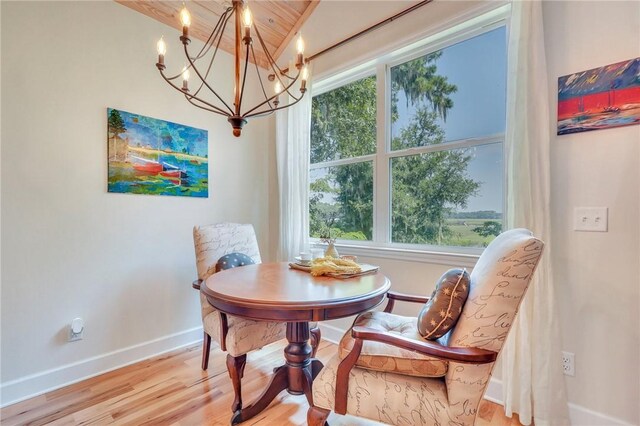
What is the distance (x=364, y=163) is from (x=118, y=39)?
217 cm

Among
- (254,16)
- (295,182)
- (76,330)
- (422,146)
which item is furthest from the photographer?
(295,182)

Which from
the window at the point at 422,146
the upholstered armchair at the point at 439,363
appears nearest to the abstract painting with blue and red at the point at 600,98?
the window at the point at 422,146

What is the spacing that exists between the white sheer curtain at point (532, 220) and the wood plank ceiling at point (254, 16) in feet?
6.33

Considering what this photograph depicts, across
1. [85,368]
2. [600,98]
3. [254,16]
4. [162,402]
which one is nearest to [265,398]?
[162,402]

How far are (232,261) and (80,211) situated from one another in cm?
113

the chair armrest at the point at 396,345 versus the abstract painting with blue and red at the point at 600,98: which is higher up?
the abstract painting with blue and red at the point at 600,98

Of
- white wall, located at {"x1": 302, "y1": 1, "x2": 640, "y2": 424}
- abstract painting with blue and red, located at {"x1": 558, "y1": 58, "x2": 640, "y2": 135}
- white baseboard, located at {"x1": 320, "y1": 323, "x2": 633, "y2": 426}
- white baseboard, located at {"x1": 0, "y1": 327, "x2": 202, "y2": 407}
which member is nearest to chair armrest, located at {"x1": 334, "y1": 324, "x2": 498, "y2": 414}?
white wall, located at {"x1": 302, "y1": 1, "x2": 640, "y2": 424}

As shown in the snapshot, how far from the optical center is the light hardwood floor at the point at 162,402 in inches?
64.2

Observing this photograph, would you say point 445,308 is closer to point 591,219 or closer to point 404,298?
point 404,298

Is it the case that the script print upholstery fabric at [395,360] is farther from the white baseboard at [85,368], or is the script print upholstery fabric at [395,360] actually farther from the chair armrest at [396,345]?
the white baseboard at [85,368]

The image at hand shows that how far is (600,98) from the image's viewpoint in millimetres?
1514

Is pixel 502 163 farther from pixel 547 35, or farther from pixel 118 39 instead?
pixel 118 39

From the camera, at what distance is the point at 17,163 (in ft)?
5.92

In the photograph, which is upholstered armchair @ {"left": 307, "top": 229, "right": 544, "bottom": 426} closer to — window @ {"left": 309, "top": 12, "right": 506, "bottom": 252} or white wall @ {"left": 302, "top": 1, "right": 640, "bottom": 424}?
white wall @ {"left": 302, "top": 1, "right": 640, "bottom": 424}
